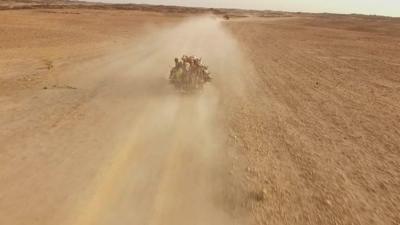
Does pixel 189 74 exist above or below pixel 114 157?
below

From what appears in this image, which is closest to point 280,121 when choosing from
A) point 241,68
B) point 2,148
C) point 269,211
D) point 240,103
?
point 240,103

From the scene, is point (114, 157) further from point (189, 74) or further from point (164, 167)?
point (189, 74)

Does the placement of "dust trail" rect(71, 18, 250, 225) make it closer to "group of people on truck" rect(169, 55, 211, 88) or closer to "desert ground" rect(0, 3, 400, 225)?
"desert ground" rect(0, 3, 400, 225)

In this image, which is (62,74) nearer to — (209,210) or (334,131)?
(334,131)

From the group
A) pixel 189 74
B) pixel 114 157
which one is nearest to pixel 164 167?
pixel 114 157

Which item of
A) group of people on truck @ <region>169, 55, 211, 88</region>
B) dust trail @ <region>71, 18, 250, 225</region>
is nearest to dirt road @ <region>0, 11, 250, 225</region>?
dust trail @ <region>71, 18, 250, 225</region>

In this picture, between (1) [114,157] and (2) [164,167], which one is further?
(1) [114,157]
